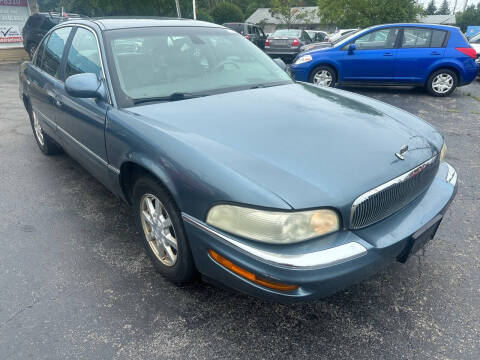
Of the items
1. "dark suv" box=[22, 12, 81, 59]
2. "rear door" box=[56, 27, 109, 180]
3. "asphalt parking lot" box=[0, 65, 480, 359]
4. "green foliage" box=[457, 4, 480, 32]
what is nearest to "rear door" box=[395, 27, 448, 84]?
"asphalt parking lot" box=[0, 65, 480, 359]

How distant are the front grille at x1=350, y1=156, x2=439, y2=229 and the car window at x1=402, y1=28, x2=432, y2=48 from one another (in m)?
6.93

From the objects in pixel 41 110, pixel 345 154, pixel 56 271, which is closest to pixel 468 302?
pixel 345 154

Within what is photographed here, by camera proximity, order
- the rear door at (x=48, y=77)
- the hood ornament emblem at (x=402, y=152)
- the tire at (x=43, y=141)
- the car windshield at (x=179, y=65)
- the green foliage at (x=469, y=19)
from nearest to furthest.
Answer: the hood ornament emblem at (x=402, y=152) → the car windshield at (x=179, y=65) → the rear door at (x=48, y=77) → the tire at (x=43, y=141) → the green foliage at (x=469, y=19)

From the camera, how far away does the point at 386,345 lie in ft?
6.48

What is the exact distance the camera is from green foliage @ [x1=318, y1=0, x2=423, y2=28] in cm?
2023

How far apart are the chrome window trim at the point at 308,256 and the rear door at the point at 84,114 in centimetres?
146

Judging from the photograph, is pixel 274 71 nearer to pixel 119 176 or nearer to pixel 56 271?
pixel 119 176

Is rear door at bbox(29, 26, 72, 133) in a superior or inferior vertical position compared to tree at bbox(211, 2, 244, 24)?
inferior

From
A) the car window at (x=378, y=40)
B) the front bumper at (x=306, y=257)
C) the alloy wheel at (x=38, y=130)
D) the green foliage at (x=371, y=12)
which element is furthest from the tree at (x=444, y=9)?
the front bumper at (x=306, y=257)

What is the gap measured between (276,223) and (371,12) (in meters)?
23.3

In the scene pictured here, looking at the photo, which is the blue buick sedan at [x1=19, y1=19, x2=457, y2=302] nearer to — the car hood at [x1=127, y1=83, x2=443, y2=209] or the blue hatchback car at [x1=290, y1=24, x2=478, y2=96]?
the car hood at [x1=127, y1=83, x2=443, y2=209]

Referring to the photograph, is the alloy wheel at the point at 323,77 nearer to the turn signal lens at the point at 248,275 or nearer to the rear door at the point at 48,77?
the rear door at the point at 48,77

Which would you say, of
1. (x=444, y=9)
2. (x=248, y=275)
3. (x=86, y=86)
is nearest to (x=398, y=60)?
(x=86, y=86)

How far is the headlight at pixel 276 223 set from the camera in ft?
5.47
